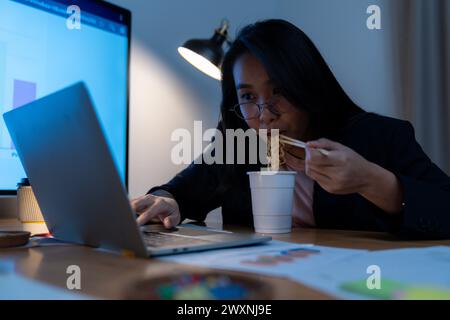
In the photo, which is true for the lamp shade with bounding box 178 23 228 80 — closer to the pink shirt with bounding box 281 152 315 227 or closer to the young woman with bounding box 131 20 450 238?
the young woman with bounding box 131 20 450 238

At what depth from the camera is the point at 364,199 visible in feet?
2.72

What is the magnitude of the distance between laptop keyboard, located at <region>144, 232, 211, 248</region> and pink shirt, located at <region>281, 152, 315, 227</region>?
0.44 meters

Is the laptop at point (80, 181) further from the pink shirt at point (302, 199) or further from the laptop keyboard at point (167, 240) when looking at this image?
the pink shirt at point (302, 199)

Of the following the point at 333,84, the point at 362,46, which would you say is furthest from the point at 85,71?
the point at 362,46

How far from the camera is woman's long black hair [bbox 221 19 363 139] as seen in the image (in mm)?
1023

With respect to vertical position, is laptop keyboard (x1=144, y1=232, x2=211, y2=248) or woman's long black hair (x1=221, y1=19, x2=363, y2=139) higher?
woman's long black hair (x1=221, y1=19, x2=363, y2=139)

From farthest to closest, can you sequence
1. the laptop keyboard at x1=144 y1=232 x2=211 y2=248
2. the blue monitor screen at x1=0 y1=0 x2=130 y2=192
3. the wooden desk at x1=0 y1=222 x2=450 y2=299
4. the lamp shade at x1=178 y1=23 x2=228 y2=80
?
the lamp shade at x1=178 y1=23 x2=228 y2=80 → the blue monitor screen at x1=0 y1=0 x2=130 y2=192 → the laptop keyboard at x1=144 y1=232 x2=211 y2=248 → the wooden desk at x1=0 y1=222 x2=450 y2=299

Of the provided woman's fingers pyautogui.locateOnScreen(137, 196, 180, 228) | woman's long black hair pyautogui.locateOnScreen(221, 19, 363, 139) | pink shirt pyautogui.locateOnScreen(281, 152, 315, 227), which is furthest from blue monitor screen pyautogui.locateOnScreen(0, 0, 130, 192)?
pink shirt pyautogui.locateOnScreen(281, 152, 315, 227)

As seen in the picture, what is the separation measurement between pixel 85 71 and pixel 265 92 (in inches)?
19.6

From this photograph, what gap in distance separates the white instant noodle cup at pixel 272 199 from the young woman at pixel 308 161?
0.22 feet

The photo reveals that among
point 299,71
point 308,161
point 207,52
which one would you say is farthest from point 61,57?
point 308,161

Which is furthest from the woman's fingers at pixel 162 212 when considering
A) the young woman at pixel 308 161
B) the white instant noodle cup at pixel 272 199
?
the white instant noodle cup at pixel 272 199

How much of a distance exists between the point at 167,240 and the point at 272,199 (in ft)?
0.81

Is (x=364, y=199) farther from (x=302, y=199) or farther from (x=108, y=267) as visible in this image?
(x=108, y=267)
